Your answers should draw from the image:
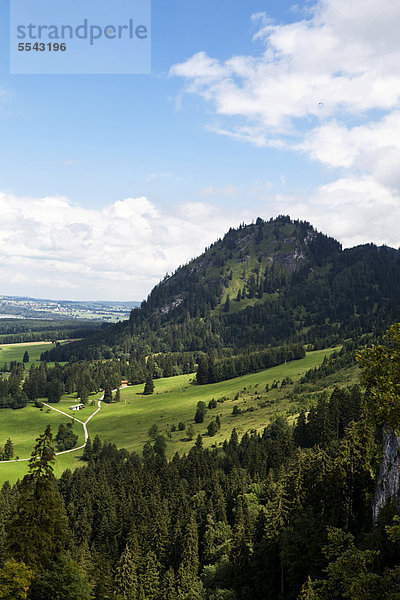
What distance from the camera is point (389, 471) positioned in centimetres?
3644

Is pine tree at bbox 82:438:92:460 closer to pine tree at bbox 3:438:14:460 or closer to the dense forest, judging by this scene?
the dense forest

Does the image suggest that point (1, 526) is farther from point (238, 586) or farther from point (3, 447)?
point (3, 447)

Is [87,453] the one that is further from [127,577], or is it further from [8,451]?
[127,577]

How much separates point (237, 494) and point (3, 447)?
400 feet

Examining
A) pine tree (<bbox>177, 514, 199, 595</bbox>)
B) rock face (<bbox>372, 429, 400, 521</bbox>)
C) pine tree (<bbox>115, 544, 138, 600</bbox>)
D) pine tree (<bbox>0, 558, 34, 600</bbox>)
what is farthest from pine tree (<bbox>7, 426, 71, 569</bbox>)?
pine tree (<bbox>177, 514, 199, 595</bbox>)

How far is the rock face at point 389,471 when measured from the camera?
34938mm

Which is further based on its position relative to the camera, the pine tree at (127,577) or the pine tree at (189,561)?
the pine tree at (189,561)

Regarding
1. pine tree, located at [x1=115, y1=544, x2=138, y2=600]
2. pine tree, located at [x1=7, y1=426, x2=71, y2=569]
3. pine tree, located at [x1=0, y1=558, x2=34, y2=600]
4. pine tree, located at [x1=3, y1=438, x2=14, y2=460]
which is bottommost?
pine tree, located at [x1=3, y1=438, x2=14, y2=460]

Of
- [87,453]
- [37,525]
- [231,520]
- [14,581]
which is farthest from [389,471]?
[87,453]

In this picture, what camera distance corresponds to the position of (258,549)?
63.2 m

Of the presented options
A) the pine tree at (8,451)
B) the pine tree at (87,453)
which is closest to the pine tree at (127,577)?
the pine tree at (87,453)

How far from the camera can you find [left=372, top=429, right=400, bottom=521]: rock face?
34938 mm

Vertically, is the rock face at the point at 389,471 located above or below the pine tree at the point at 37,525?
above

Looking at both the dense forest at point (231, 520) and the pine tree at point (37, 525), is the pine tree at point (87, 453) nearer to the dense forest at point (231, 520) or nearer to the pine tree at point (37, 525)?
the dense forest at point (231, 520)
